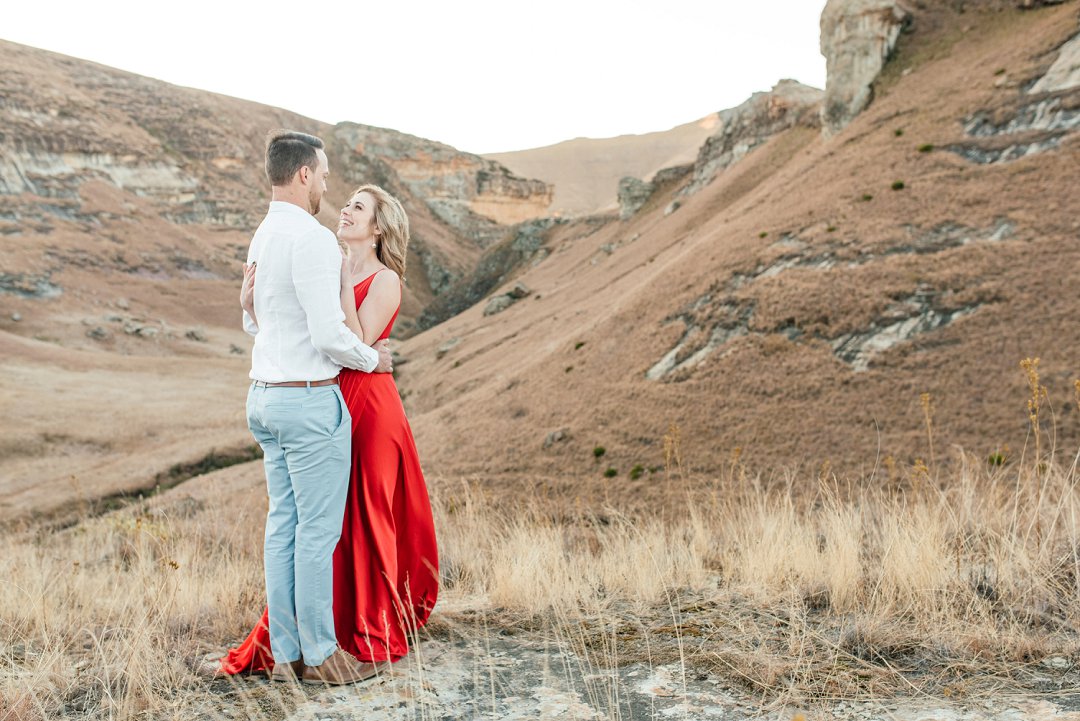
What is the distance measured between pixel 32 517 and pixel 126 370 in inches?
740

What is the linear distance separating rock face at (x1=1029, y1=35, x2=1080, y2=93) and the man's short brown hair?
764 inches

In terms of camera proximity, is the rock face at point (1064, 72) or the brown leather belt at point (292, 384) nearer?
the brown leather belt at point (292, 384)

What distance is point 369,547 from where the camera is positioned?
13.3 ft

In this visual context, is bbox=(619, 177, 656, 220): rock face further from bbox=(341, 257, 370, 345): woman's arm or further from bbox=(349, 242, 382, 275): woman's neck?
bbox=(341, 257, 370, 345): woman's arm

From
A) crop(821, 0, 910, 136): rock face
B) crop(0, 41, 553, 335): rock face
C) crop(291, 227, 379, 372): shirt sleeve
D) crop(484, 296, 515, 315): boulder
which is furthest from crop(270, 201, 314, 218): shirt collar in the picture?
crop(0, 41, 553, 335): rock face

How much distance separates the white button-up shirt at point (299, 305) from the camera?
3688mm

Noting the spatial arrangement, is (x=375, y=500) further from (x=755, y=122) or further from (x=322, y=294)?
(x=755, y=122)

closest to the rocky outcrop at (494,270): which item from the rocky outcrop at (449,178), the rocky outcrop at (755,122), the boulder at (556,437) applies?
the rocky outcrop at (755,122)

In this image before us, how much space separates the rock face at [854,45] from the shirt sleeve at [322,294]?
22666 millimetres

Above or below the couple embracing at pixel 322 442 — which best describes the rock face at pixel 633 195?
above

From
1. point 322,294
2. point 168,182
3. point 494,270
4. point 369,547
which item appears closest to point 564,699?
point 369,547

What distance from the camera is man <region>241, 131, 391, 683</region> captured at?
3.71m

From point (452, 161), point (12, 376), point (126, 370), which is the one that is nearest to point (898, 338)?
point (12, 376)

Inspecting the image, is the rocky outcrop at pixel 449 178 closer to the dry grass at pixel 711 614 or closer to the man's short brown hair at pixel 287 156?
the dry grass at pixel 711 614
